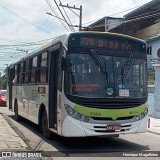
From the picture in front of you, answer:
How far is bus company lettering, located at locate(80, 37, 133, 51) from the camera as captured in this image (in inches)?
415

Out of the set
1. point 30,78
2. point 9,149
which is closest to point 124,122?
point 9,149

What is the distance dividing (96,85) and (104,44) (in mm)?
1227

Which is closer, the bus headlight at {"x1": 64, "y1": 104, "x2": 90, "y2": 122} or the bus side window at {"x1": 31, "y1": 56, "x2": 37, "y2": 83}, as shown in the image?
the bus headlight at {"x1": 64, "y1": 104, "x2": 90, "y2": 122}

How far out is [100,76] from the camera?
10.3m

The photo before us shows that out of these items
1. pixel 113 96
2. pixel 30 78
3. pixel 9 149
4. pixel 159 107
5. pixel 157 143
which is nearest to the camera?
pixel 9 149

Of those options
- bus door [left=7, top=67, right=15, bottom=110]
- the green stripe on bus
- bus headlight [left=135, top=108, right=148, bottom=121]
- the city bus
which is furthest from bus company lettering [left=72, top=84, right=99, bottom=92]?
bus door [left=7, top=67, right=15, bottom=110]

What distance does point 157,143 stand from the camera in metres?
12.1

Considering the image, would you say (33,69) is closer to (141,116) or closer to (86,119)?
(86,119)

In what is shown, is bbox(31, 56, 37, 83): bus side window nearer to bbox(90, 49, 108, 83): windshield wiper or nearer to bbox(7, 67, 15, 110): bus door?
bbox(90, 49, 108, 83): windshield wiper

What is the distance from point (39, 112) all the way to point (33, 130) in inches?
91.3

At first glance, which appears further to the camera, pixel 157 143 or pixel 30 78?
pixel 30 78

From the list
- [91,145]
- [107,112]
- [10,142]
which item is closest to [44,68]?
[10,142]

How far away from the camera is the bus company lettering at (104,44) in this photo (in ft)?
34.6

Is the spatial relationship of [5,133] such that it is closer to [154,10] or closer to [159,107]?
[159,107]
